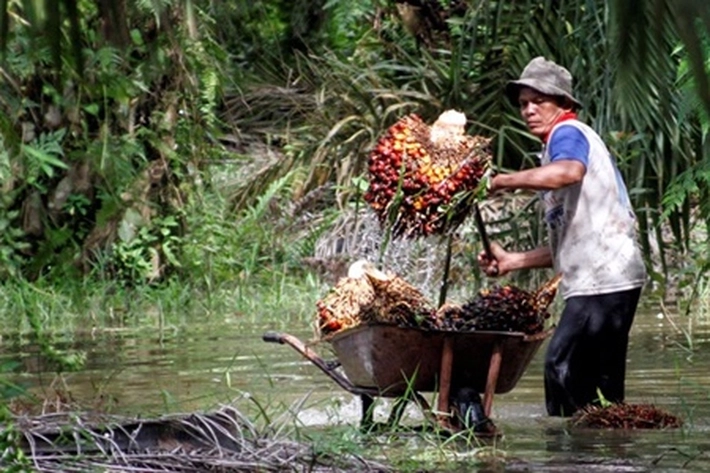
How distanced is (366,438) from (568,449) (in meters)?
0.81

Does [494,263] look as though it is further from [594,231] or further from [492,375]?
[492,375]

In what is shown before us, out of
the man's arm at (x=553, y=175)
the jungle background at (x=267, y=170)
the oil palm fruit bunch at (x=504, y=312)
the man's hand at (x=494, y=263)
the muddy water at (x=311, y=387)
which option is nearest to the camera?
the muddy water at (x=311, y=387)

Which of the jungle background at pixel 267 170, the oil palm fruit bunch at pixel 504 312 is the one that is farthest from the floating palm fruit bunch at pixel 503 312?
the jungle background at pixel 267 170

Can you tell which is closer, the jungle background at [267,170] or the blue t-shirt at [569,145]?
the blue t-shirt at [569,145]

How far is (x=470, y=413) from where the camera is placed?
6934mm

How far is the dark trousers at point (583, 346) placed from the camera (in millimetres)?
7906

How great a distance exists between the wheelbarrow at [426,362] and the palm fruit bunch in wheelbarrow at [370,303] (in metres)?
0.07

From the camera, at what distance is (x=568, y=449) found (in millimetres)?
6809

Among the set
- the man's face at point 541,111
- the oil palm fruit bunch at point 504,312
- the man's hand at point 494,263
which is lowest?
the oil palm fruit bunch at point 504,312

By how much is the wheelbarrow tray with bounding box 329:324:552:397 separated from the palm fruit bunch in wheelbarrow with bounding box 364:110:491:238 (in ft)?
1.44

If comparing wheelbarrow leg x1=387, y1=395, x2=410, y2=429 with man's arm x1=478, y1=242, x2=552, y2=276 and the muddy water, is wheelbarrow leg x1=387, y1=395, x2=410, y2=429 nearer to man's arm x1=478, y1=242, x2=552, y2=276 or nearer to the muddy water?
the muddy water

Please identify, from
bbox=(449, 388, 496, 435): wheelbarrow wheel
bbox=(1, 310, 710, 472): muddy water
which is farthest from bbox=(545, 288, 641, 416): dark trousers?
bbox=(449, 388, 496, 435): wheelbarrow wheel

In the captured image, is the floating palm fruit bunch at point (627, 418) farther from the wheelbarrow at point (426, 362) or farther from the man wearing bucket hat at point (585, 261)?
the wheelbarrow at point (426, 362)

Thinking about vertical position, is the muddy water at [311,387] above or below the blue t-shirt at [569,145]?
below
